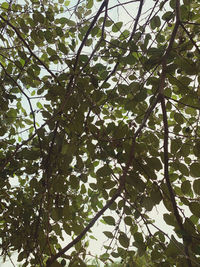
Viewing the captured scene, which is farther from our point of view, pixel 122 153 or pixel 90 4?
pixel 90 4

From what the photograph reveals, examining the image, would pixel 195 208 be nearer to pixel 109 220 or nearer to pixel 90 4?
pixel 109 220

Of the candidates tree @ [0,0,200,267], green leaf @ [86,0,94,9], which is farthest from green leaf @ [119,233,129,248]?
green leaf @ [86,0,94,9]

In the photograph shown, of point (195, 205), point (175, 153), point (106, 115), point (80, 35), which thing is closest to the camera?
point (195, 205)

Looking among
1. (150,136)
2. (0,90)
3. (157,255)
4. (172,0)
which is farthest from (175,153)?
(0,90)

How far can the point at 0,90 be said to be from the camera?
1718 millimetres

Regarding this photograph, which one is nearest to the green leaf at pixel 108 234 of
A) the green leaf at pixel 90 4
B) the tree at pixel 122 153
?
the tree at pixel 122 153

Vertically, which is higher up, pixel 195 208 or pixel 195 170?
pixel 195 170

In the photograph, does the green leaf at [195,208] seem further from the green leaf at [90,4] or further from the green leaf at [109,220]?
the green leaf at [90,4]

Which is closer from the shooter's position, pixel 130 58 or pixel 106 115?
pixel 130 58

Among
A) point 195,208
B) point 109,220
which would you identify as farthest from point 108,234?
point 195,208

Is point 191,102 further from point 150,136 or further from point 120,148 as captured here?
point 120,148

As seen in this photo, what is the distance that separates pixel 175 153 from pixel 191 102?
0.86ft

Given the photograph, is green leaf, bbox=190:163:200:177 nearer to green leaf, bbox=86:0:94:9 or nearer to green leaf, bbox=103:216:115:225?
green leaf, bbox=103:216:115:225

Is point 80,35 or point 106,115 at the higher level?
point 80,35
